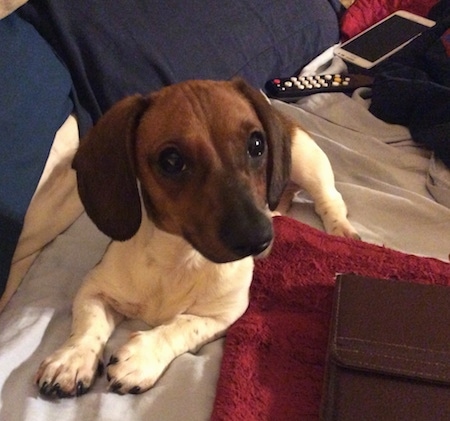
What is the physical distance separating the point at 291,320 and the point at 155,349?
32 cm

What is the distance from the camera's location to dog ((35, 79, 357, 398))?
1246mm

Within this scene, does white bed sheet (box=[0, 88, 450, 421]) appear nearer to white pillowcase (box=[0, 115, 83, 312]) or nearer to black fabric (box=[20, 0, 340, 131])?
white pillowcase (box=[0, 115, 83, 312])

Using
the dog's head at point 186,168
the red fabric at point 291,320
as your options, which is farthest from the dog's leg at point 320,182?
the dog's head at point 186,168

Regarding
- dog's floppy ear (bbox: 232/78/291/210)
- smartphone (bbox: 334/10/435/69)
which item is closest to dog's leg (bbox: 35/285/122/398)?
dog's floppy ear (bbox: 232/78/291/210)

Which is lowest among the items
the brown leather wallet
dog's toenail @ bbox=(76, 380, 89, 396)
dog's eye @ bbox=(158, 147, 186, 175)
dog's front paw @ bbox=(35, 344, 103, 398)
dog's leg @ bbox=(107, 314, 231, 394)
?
the brown leather wallet

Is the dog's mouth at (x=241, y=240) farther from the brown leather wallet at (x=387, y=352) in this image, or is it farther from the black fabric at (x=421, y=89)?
the black fabric at (x=421, y=89)

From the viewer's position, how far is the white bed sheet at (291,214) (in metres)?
1.23

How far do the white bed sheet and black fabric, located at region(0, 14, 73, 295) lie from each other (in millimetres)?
138

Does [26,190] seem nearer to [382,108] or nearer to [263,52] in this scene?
[263,52]

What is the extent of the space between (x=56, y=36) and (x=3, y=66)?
25 cm

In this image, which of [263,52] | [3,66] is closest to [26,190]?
[3,66]

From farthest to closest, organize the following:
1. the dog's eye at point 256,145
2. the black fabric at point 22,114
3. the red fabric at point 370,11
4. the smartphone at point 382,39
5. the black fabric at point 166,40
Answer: the red fabric at point 370,11
the smartphone at point 382,39
the black fabric at point 166,40
the black fabric at point 22,114
the dog's eye at point 256,145

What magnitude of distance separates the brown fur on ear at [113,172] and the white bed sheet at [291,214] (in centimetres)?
26

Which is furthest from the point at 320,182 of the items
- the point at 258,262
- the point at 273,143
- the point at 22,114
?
the point at 22,114
